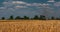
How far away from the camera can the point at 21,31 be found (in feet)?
25.6

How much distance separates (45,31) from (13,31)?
52.4 inches

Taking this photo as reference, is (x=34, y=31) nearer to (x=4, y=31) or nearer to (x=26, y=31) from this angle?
(x=26, y=31)

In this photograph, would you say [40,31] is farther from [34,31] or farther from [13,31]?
[13,31]

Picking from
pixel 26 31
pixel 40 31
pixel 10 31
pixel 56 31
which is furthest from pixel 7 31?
pixel 56 31

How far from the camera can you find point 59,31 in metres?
8.16

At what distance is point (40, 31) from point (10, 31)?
1.25 metres

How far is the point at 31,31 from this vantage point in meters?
7.92

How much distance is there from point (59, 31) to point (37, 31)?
96 centimetres

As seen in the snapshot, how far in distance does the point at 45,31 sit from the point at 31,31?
0.58 metres

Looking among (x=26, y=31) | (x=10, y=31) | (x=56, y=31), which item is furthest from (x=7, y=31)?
(x=56, y=31)

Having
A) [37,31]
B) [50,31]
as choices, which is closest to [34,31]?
[37,31]

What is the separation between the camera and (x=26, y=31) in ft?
25.7

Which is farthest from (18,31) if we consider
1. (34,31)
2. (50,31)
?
(50,31)

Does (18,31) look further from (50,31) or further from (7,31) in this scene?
(50,31)
